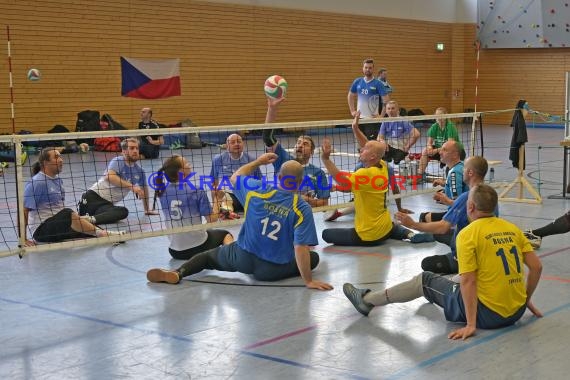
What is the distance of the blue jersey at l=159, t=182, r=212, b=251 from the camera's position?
7.63m

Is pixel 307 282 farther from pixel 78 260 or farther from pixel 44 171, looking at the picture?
pixel 44 171

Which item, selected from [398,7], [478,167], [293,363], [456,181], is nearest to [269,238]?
[478,167]

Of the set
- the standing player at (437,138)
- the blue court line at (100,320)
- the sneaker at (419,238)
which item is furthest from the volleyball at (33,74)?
the blue court line at (100,320)

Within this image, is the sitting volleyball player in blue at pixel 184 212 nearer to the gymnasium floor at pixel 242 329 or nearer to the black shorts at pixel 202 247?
the black shorts at pixel 202 247

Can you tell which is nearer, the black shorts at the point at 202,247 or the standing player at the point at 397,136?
the black shorts at the point at 202,247

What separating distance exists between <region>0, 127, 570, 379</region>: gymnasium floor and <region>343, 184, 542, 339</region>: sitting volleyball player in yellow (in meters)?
0.14

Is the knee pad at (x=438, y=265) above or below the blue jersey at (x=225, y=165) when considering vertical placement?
below

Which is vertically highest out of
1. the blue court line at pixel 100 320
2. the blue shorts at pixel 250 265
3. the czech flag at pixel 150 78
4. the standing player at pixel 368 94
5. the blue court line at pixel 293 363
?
the czech flag at pixel 150 78

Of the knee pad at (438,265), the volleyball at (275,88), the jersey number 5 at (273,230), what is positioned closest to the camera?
the jersey number 5 at (273,230)

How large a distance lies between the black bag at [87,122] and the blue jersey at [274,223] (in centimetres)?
1451

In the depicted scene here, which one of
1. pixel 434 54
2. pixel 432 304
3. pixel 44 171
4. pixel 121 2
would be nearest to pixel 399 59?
pixel 434 54

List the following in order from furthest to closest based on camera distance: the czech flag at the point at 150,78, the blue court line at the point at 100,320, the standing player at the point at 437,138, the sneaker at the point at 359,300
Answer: the czech flag at the point at 150,78 → the standing player at the point at 437,138 → the sneaker at the point at 359,300 → the blue court line at the point at 100,320

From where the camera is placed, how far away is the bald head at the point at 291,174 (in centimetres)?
625

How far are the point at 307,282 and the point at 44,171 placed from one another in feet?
12.3
